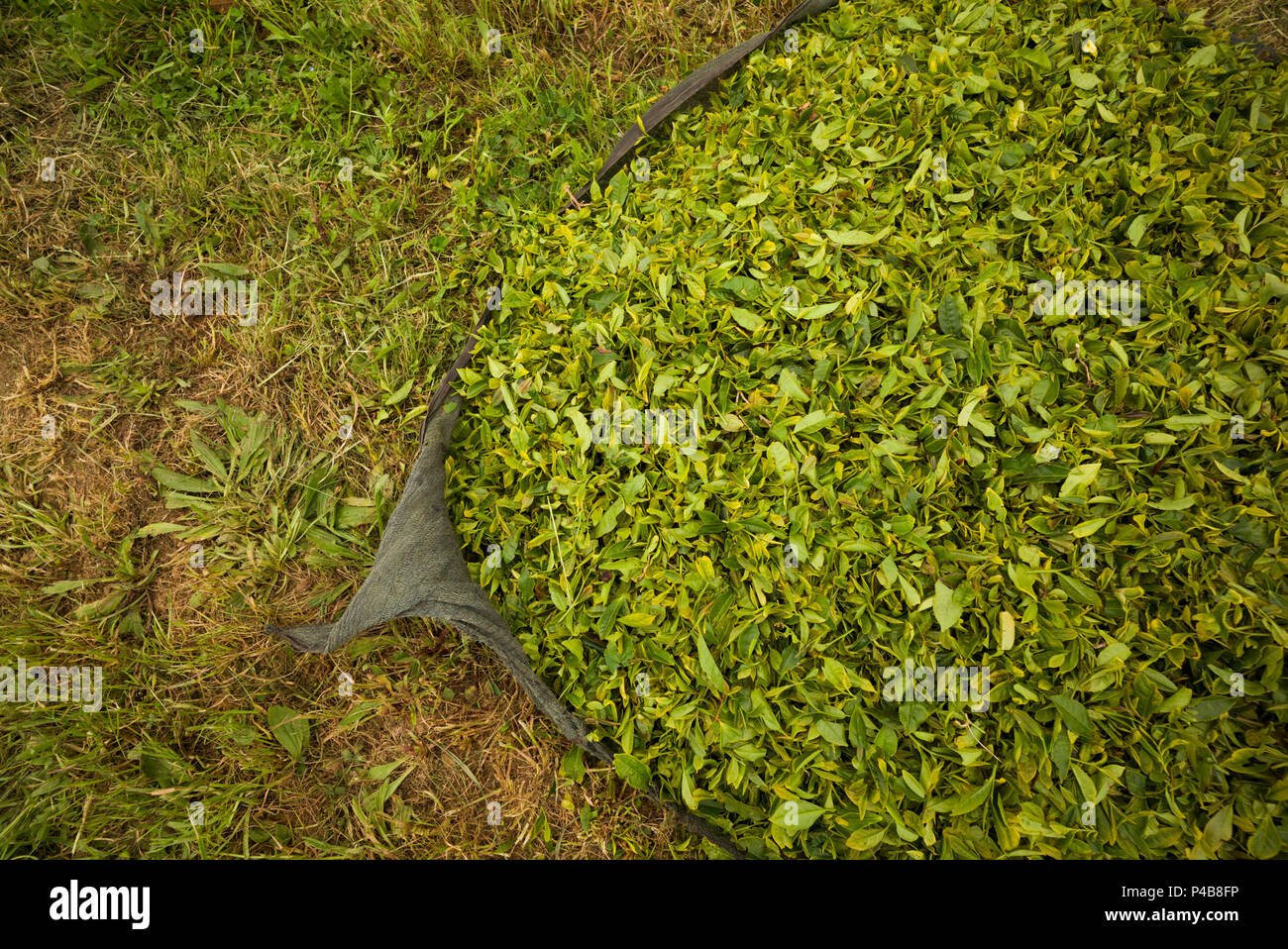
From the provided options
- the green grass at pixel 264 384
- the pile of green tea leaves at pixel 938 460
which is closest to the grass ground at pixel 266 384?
the green grass at pixel 264 384

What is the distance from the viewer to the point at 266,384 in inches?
101

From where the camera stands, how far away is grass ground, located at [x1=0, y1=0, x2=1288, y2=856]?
85.4 inches

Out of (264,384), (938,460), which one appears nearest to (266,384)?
(264,384)

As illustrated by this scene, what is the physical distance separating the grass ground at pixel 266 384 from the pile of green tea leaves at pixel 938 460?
0.60 m

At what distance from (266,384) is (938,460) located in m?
2.36

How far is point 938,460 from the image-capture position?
5.47 ft

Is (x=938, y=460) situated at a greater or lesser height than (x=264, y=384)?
lesser

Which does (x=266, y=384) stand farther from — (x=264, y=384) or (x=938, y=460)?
(x=938, y=460)

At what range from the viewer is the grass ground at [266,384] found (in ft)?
7.11

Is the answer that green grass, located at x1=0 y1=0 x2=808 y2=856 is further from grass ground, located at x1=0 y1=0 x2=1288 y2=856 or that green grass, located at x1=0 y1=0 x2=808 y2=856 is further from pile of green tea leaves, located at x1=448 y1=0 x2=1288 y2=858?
pile of green tea leaves, located at x1=448 y1=0 x2=1288 y2=858

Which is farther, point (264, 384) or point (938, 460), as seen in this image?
point (264, 384)

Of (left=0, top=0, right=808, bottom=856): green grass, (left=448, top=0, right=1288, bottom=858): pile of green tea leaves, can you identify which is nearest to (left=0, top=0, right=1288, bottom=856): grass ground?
(left=0, top=0, right=808, bottom=856): green grass
